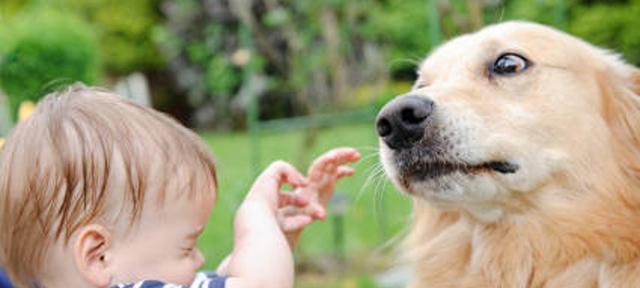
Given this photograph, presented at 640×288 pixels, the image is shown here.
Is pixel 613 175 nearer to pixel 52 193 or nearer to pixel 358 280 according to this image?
pixel 52 193

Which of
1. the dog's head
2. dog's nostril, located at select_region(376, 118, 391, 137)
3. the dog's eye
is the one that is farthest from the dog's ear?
dog's nostril, located at select_region(376, 118, 391, 137)

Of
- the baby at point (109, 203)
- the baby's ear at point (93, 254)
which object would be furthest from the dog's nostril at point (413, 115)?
the baby's ear at point (93, 254)

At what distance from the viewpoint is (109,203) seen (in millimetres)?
2051

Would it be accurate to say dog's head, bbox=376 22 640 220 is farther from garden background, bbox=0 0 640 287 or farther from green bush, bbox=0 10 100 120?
green bush, bbox=0 10 100 120

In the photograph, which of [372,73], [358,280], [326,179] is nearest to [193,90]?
[372,73]

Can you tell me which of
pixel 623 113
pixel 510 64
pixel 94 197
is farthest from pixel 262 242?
pixel 623 113

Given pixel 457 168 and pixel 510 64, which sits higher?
pixel 510 64

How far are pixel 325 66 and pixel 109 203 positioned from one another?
4.96m

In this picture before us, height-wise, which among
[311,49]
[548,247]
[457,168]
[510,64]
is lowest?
[311,49]

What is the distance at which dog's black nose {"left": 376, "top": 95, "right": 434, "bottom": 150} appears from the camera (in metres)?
2.47

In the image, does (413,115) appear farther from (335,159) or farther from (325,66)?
(325,66)

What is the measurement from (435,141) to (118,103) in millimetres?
893

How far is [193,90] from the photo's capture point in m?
18.6

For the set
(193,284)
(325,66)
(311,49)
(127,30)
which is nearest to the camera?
(193,284)
